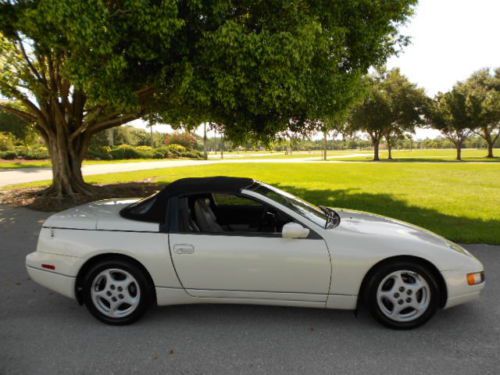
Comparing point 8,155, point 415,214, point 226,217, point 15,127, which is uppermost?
point 15,127

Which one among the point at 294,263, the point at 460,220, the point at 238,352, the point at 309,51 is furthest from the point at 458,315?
the point at 309,51

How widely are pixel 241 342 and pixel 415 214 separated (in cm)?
678

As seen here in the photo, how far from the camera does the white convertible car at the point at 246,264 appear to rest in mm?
3160

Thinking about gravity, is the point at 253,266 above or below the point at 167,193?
below

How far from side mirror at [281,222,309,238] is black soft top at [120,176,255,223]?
25.1 inches

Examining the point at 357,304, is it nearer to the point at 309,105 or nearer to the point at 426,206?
the point at 309,105

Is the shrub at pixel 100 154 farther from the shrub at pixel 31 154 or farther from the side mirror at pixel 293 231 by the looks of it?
the side mirror at pixel 293 231

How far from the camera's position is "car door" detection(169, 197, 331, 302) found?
3.16 metres

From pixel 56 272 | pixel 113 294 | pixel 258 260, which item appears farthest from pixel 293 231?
pixel 56 272

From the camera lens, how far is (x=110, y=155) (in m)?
42.7

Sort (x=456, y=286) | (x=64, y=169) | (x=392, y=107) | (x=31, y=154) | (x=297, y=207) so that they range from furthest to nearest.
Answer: (x=392, y=107)
(x=31, y=154)
(x=64, y=169)
(x=297, y=207)
(x=456, y=286)

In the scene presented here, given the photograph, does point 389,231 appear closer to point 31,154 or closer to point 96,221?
point 96,221

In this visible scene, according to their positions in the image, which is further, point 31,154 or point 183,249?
point 31,154

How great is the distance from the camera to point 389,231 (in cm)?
346
